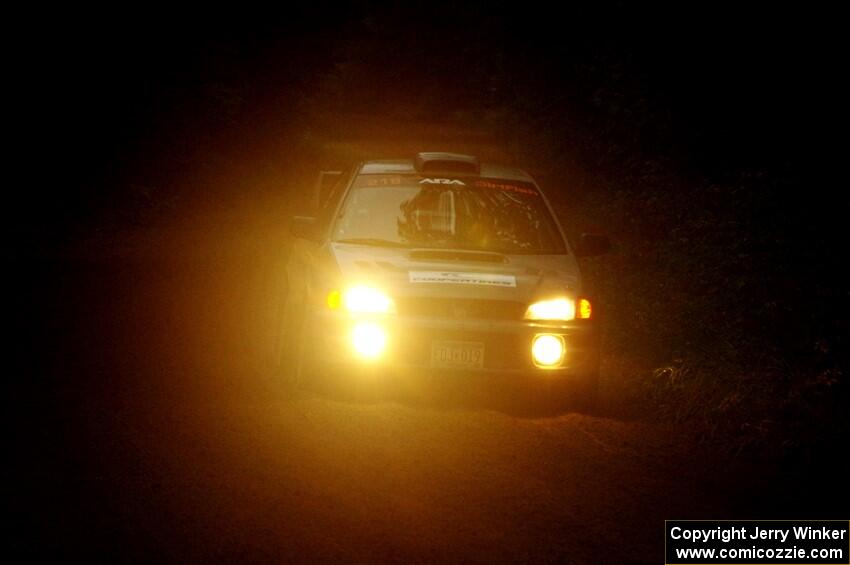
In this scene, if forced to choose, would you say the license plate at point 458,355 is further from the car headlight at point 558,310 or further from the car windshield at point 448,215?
the car windshield at point 448,215

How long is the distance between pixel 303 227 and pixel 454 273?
1.83m

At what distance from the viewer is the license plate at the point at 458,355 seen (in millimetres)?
8039

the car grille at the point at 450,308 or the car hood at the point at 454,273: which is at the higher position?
the car hood at the point at 454,273

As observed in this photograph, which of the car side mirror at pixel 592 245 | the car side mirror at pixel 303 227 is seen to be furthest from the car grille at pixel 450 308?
the car side mirror at pixel 303 227

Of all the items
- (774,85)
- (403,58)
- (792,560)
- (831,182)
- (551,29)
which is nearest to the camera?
(792,560)

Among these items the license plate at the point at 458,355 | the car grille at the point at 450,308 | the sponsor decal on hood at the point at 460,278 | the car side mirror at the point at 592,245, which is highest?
the car side mirror at the point at 592,245

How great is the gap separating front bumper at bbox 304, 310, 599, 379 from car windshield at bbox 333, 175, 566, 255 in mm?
878

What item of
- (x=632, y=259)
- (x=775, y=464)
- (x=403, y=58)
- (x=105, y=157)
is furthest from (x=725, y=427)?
(x=403, y=58)

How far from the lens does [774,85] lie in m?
11.3

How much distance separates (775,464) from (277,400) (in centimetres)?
346

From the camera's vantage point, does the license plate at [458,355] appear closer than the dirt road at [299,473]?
No

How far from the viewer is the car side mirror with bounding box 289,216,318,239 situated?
371 inches

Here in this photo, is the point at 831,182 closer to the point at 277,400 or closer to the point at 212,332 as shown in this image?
the point at 277,400

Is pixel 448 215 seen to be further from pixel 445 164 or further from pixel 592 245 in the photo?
pixel 592 245
